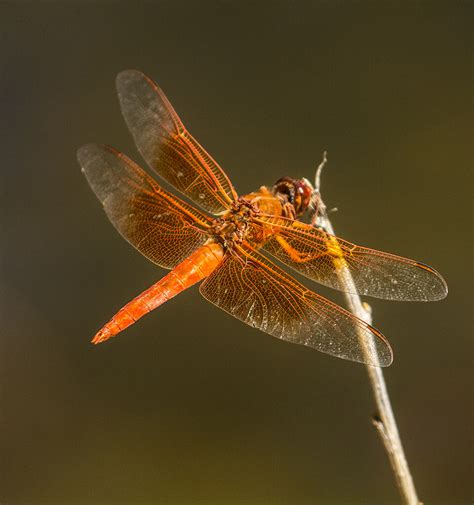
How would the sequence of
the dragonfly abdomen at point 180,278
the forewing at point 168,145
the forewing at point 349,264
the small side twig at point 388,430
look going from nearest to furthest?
the small side twig at point 388,430 < the forewing at point 349,264 < the dragonfly abdomen at point 180,278 < the forewing at point 168,145

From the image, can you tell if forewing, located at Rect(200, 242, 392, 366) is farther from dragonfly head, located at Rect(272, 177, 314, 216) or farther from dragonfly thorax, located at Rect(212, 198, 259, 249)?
dragonfly head, located at Rect(272, 177, 314, 216)

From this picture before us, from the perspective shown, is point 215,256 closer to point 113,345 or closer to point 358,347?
point 358,347

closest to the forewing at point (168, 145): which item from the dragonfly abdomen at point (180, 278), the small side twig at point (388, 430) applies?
the dragonfly abdomen at point (180, 278)

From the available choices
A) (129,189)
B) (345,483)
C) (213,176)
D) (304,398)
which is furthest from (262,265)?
(345,483)

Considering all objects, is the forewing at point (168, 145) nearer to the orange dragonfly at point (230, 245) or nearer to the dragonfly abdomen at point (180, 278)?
the orange dragonfly at point (230, 245)

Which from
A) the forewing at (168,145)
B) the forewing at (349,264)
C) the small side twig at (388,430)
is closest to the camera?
the small side twig at (388,430)

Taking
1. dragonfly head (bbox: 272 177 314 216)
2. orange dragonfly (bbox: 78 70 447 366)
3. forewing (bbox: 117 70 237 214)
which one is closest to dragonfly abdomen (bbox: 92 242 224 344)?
orange dragonfly (bbox: 78 70 447 366)
